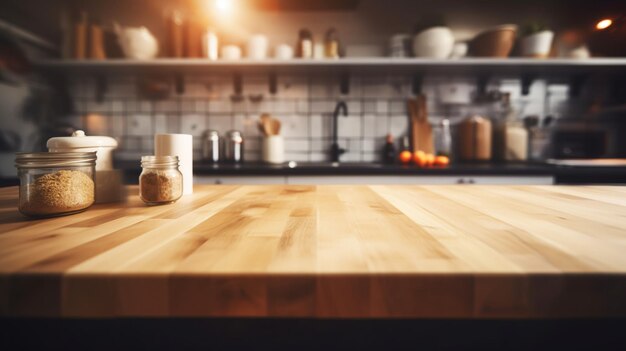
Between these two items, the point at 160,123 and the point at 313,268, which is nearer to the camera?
the point at 313,268

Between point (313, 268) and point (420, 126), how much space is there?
2.20m

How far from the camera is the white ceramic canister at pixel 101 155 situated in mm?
641

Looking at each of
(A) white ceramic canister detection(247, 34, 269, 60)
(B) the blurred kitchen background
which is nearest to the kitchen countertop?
(B) the blurred kitchen background

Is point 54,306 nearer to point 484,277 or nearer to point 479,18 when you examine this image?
point 484,277

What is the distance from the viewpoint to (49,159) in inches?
21.0

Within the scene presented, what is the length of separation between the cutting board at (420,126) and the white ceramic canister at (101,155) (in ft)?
6.49

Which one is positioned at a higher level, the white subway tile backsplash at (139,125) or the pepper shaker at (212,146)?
the white subway tile backsplash at (139,125)

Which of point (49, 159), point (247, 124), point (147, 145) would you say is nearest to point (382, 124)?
point (247, 124)

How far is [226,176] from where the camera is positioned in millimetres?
1823

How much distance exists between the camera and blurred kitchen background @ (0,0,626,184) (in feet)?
7.14

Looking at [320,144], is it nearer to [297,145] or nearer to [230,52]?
[297,145]

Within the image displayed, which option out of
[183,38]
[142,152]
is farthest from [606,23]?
[142,152]

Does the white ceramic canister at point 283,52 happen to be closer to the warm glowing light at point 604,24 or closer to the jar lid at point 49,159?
the jar lid at point 49,159

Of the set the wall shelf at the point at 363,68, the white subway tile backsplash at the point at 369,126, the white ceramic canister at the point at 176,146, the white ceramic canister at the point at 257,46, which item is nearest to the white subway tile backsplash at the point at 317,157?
the white subway tile backsplash at the point at 369,126
